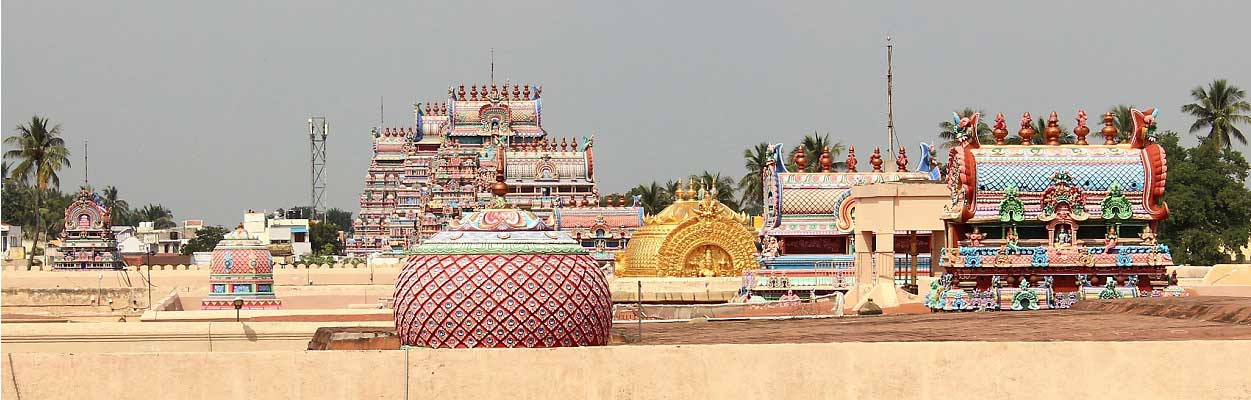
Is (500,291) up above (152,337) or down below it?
above

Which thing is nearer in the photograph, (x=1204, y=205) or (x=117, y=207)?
(x=1204, y=205)

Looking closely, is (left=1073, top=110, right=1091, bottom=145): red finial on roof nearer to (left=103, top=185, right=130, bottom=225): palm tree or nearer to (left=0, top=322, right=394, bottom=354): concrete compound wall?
(left=0, top=322, right=394, bottom=354): concrete compound wall

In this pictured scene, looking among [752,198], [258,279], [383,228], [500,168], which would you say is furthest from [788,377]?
[383,228]

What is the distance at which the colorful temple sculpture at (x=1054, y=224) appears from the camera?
2239 cm

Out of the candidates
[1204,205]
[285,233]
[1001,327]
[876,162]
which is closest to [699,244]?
[876,162]

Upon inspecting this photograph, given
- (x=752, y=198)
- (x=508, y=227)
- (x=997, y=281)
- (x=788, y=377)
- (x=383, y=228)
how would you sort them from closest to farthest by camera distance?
(x=788, y=377) < (x=508, y=227) < (x=997, y=281) < (x=752, y=198) < (x=383, y=228)

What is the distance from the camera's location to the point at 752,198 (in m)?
76.6

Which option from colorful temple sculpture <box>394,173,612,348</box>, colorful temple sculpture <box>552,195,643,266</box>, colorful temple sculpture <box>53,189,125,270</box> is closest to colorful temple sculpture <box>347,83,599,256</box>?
colorful temple sculpture <box>552,195,643,266</box>

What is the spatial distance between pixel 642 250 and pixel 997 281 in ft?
57.4

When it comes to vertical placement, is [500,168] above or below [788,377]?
above

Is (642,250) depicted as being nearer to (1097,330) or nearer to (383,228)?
(1097,330)

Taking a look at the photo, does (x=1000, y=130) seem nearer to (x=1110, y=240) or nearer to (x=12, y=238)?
(x=1110, y=240)

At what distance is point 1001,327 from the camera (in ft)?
56.7

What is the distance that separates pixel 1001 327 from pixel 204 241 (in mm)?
105749
